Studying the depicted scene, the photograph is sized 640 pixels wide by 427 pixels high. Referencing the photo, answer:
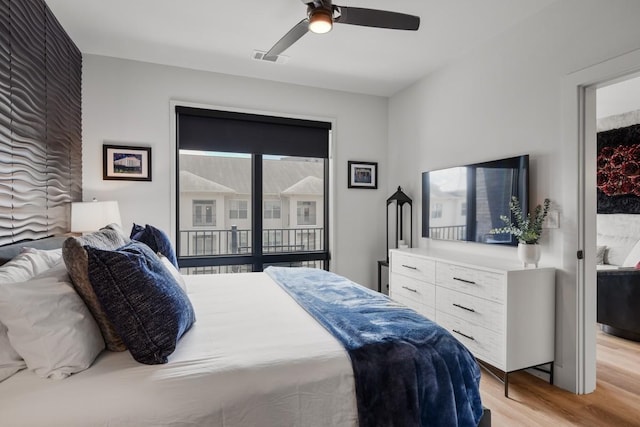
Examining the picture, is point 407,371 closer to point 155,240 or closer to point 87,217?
point 155,240

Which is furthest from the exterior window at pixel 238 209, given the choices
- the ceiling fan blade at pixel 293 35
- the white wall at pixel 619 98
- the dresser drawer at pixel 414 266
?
the white wall at pixel 619 98

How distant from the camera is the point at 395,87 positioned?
4.07m

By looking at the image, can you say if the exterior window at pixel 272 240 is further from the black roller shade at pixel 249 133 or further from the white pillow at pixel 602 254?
the white pillow at pixel 602 254

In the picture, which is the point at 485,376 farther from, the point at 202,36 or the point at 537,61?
the point at 202,36

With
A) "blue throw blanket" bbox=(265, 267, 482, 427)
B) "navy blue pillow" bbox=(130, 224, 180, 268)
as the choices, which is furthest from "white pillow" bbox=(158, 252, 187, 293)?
"blue throw blanket" bbox=(265, 267, 482, 427)

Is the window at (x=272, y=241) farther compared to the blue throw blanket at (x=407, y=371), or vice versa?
→ the window at (x=272, y=241)

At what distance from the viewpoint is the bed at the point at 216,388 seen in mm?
1017

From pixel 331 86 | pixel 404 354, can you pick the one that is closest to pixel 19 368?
pixel 404 354

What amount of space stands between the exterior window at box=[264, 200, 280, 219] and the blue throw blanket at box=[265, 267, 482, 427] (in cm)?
249

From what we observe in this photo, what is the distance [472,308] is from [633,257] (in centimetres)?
268

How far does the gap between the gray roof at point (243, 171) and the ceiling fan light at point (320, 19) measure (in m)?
2.11

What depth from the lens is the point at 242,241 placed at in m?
3.93

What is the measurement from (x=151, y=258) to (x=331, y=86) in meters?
3.14

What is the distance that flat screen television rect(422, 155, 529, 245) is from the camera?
265 cm
